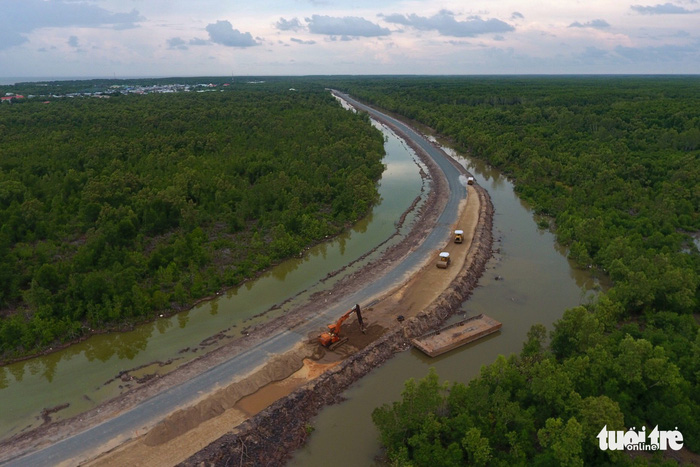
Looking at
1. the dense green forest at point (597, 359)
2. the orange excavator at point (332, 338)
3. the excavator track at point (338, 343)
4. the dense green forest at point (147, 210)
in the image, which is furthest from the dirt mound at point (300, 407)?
the dense green forest at point (147, 210)

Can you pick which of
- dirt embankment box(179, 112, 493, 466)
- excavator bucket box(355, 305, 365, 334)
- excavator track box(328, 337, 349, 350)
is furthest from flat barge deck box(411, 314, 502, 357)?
excavator track box(328, 337, 349, 350)

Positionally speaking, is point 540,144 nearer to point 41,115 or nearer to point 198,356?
point 198,356

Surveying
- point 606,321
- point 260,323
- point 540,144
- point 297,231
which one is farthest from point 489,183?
point 260,323

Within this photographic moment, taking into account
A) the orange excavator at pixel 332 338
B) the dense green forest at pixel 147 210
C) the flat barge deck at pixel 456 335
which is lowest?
the flat barge deck at pixel 456 335

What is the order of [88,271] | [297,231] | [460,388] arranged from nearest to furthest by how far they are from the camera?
1. [460,388]
2. [88,271]
3. [297,231]

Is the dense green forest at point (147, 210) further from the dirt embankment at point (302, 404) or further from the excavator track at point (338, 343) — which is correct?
the dirt embankment at point (302, 404)

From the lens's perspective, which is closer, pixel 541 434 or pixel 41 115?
pixel 541 434

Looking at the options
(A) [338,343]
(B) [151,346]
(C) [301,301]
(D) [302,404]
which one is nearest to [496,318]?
(A) [338,343]
